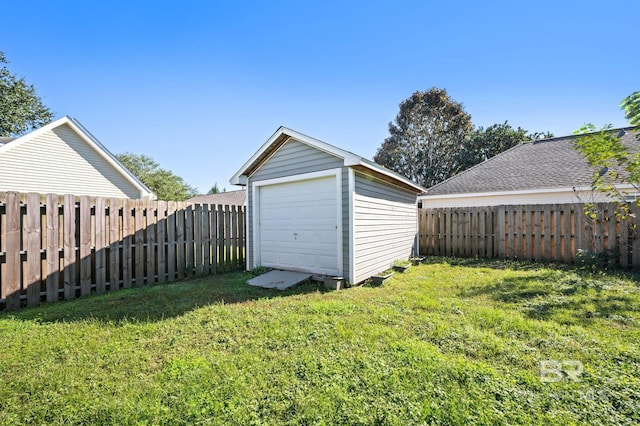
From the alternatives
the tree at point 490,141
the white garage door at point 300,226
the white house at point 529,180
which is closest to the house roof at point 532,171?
the white house at point 529,180

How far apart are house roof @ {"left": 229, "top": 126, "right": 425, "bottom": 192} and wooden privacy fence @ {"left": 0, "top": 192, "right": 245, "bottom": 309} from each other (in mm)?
1307

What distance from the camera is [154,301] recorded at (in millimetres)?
4512

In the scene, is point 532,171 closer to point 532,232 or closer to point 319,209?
point 532,232

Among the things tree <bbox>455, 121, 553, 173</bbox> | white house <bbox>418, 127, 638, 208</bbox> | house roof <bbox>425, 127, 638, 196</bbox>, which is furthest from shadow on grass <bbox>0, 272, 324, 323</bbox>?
tree <bbox>455, 121, 553, 173</bbox>

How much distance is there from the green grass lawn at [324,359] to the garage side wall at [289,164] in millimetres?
2839

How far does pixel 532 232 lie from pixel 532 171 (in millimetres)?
4564

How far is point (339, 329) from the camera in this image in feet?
10.8

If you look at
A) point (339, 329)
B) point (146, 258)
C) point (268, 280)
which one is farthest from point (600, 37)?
A: point (146, 258)

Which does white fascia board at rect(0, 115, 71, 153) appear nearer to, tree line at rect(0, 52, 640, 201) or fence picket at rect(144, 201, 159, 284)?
fence picket at rect(144, 201, 159, 284)

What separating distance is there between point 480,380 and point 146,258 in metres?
6.49

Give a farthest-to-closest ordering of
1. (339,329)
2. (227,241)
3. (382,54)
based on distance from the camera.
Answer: (382,54) < (227,241) < (339,329)

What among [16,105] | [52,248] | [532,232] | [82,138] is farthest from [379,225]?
[16,105]

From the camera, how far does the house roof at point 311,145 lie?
5.51 m

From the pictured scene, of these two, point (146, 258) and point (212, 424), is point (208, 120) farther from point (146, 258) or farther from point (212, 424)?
point (212, 424)
